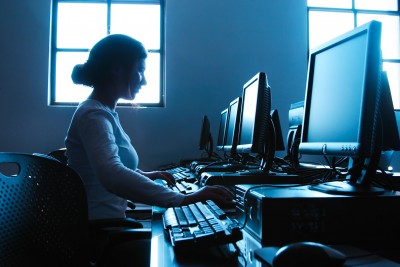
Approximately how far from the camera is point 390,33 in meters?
4.39

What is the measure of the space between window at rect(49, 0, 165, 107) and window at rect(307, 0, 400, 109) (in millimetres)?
1694

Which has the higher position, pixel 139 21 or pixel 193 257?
pixel 139 21

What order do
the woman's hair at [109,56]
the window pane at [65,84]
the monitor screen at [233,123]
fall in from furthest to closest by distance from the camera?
the window pane at [65,84] < the monitor screen at [233,123] < the woman's hair at [109,56]

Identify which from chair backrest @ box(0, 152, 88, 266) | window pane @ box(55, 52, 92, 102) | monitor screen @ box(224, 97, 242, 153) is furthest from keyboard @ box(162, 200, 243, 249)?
window pane @ box(55, 52, 92, 102)

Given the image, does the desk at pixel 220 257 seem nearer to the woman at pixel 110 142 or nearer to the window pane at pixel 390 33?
the woman at pixel 110 142

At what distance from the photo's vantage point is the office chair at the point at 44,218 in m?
0.95

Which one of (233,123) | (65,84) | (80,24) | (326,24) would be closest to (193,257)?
(233,123)

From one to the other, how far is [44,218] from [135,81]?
82 centimetres

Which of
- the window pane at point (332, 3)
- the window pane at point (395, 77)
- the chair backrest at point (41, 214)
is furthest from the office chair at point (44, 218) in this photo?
the window pane at point (395, 77)

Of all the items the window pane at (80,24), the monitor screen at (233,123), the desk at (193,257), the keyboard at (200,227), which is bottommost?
Result: the desk at (193,257)

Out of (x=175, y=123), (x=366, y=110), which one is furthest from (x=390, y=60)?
(x=366, y=110)

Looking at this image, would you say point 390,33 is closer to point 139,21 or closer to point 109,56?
point 139,21

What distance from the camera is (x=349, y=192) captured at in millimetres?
950

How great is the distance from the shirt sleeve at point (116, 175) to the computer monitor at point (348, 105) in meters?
0.48
